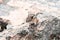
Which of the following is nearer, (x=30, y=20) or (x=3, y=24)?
(x=30, y=20)

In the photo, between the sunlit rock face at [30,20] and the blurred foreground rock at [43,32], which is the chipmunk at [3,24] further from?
the blurred foreground rock at [43,32]

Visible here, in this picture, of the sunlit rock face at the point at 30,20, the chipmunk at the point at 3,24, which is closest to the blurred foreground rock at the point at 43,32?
the sunlit rock face at the point at 30,20

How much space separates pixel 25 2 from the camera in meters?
2.88

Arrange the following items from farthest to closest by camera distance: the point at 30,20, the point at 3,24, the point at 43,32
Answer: the point at 3,24 → the point at 30,20 → the point at 43,32

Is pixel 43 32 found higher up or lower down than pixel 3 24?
higher up

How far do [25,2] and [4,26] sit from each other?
951 mm

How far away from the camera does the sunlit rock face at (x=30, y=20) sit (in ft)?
5.05

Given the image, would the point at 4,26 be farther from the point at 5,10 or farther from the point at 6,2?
the point at 6,2

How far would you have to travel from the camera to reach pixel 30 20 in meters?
1.93

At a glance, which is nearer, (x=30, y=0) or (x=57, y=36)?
(x=57, y=36)

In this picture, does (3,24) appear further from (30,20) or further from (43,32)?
(43,32)

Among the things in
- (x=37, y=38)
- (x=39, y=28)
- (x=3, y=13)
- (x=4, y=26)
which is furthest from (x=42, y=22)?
(x=3, y=13)

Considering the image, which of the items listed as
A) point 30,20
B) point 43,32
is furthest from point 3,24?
point 43,32

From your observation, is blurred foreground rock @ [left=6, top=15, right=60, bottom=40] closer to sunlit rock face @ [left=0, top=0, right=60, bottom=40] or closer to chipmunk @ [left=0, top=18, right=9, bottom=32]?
sunlit rock face @ [left=0, top=0, right=60, bottom=40]
